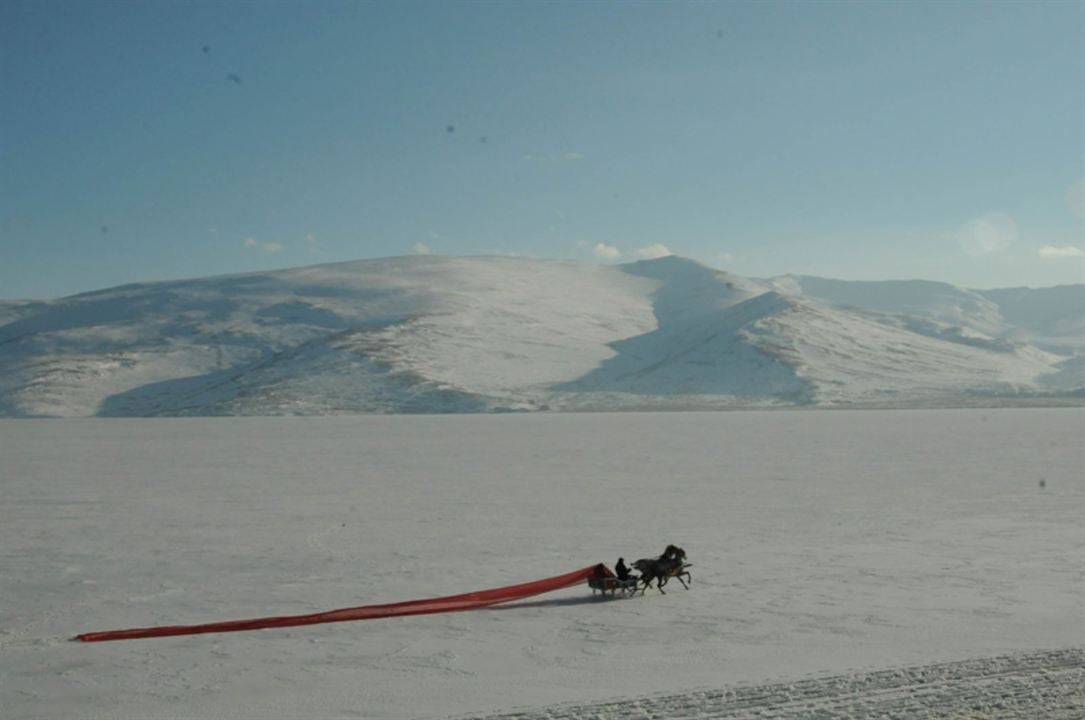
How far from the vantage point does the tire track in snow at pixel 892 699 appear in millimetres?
6262

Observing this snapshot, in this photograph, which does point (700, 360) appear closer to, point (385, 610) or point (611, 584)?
point (611, 584)

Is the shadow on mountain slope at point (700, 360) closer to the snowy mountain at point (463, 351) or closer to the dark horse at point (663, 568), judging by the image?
the snowy mountain at point (463, 351)

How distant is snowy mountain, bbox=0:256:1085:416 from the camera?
91812 millimetres

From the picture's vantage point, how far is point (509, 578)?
11.5m

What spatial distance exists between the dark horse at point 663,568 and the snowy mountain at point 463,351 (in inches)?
2892

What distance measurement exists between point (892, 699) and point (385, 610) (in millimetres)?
4664

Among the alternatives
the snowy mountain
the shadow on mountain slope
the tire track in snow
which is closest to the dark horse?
the tire track in snow

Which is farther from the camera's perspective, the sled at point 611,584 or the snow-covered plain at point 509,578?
the sled at point 611,584

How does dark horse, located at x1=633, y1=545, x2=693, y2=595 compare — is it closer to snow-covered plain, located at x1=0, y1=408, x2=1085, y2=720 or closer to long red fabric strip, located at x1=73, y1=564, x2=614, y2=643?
snow-covered plain, located at x1=0, y1=408, x2=1085, y2=720

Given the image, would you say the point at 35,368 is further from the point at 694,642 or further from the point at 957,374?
the point at 694,642

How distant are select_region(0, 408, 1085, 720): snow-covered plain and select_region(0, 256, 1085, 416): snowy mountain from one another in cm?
6316

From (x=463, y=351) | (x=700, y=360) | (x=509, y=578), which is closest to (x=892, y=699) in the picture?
(x=509, y=578)

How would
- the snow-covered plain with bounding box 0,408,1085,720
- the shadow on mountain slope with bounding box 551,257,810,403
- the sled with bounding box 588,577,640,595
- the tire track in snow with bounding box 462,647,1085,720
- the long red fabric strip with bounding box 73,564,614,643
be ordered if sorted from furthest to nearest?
the shadow on mountain slope with bounding box 551,257,810,403
the sled with bounding box 588,577,640,595
the long red fabric strip with bounding box 73,564,614,643
the snow-covered plain with bounding box 0,408,1085,720
the tire track in snow with bounding box 462,647,1085,720

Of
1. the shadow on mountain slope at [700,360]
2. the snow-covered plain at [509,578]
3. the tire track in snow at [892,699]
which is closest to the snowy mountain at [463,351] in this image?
the shadow on mountain slope at [700,360]
